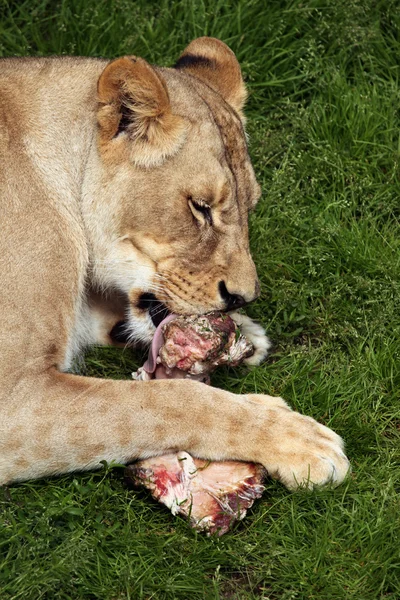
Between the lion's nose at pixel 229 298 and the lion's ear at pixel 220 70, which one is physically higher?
the lion's ear at pixel 220 70

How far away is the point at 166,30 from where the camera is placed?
6.73m

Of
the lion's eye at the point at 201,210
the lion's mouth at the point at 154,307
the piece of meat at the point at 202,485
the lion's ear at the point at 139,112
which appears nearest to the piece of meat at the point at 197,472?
the piece of meat at the point at 202,485

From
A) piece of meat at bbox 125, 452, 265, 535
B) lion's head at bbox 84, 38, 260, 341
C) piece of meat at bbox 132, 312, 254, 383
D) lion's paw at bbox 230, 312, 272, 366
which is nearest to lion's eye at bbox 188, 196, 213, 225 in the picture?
lion's head at bbox 84, 38, 260, 341

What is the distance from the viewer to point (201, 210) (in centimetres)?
479

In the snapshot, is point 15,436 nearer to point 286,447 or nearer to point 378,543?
point 286,447

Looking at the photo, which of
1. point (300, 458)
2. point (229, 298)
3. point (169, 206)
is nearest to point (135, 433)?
point (300, 458)

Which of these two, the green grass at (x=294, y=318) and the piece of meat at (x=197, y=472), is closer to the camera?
the green grass at (x=294, y=318)

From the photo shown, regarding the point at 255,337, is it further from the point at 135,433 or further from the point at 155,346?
the point at 135,433

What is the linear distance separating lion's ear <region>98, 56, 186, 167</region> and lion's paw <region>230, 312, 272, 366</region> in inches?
39.3

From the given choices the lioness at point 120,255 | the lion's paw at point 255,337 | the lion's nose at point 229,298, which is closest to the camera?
the lioness at point 120,255

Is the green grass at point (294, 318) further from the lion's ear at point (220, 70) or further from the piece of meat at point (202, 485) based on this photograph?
the lion's ear at point (220, 70)

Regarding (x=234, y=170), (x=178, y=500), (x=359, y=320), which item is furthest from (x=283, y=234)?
(x=178, y=500)

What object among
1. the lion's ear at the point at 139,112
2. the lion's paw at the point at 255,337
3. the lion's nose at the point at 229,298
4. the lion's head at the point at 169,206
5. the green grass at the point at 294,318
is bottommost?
the lion's paw at the point at 255,337

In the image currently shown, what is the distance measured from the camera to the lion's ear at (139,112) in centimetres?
454
